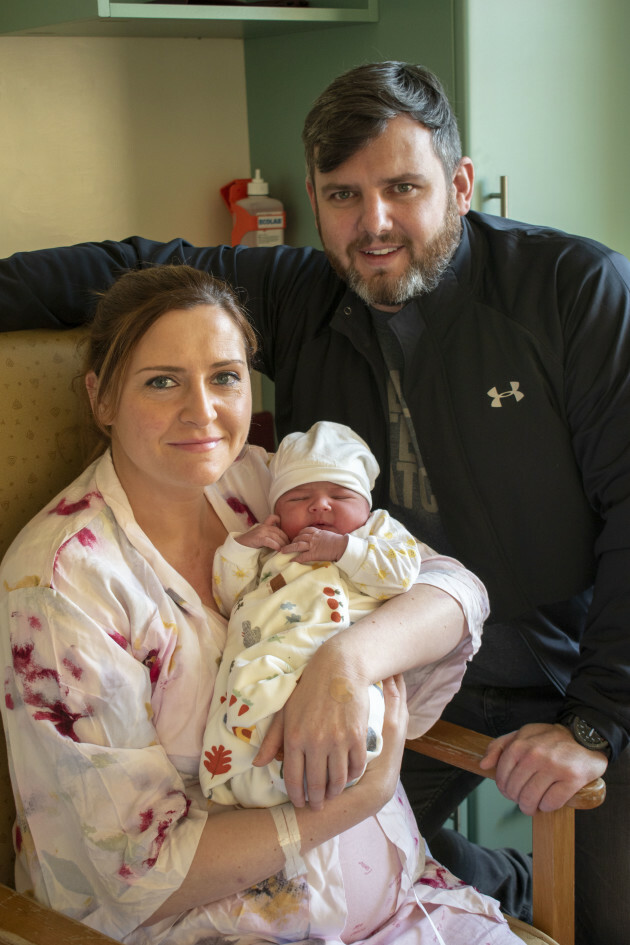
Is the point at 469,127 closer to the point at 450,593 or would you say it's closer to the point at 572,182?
the point at 572,182

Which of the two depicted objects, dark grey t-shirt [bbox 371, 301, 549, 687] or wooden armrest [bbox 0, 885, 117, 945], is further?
dark grey t-shirt [bbox 371, 301, 549, 687]

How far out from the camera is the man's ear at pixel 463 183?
1774 mm

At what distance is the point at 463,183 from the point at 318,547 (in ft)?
2.75

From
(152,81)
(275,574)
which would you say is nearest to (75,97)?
(152,81)

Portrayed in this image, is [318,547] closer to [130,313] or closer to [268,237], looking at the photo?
[130,313]

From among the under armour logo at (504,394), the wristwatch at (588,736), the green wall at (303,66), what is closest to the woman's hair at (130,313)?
the under armour logo at (504,394)

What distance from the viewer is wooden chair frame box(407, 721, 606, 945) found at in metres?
1.40

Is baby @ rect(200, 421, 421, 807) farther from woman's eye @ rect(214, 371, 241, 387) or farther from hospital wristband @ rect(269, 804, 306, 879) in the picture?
woman's eye @ rect(214, 371, 241, 387)

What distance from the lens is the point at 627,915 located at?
65.8 inches

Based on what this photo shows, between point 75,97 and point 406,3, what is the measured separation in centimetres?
78

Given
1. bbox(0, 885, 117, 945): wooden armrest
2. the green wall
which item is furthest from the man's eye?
the green wall

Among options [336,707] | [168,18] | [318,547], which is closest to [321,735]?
[336,707]

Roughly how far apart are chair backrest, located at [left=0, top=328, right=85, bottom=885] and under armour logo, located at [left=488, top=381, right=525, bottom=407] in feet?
2.38

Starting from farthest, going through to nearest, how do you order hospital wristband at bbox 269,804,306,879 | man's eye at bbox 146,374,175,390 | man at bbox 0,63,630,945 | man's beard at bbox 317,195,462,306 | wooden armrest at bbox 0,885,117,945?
1. man's beard at bbox 317,195,462,306
2. man at bbox 0,63,630,945
3. man's eye at bbox 146,374,175,390
4. hospital wristband at bbox 269,804,306,879
5. wooden armrest at bbox 0,885,117,945
